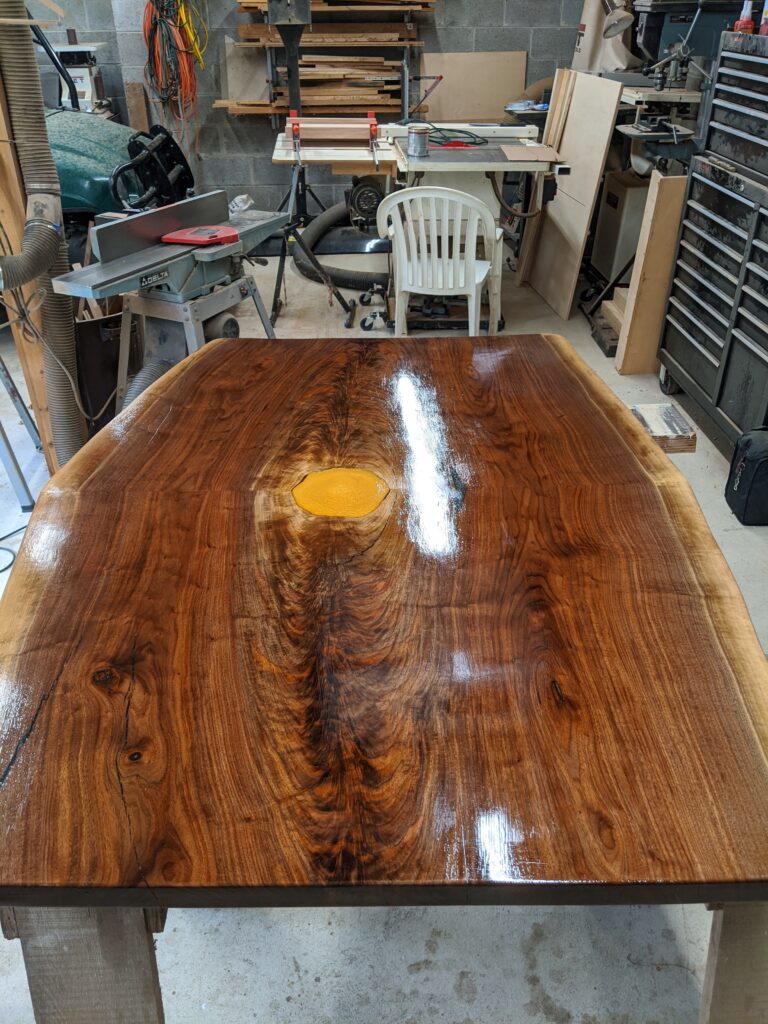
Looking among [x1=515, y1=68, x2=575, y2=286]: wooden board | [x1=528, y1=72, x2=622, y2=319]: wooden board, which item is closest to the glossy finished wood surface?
[x1=528, y1=72, x2=622, y2=319]: wooden board

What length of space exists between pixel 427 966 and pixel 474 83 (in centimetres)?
540

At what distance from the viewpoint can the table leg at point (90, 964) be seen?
0.81m

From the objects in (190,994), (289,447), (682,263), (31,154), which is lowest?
(190,994)

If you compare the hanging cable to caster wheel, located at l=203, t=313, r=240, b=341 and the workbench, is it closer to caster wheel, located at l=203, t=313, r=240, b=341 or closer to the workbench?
the workbench

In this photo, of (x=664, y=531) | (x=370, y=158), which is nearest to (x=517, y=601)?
(x=664, y=531)

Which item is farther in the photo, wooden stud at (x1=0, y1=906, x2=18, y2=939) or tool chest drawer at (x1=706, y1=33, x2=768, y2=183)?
tool chest drawer at (x1=706, y1=33, x2=768, y2=183)

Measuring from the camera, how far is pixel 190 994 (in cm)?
130

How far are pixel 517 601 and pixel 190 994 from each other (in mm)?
876

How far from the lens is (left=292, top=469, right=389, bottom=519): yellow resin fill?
3.85 ft

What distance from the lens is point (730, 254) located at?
2637mm

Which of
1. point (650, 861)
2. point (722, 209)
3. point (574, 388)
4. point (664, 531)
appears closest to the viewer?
point (650, 861)

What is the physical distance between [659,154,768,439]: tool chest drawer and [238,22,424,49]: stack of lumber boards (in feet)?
10.0

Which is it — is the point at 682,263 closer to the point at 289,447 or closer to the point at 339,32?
the point at 289,447

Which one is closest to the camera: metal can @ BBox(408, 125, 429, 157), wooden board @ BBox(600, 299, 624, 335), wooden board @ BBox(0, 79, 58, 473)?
wooden board @ BBox(0, 79, 58, 473)
